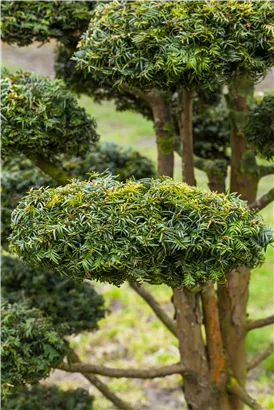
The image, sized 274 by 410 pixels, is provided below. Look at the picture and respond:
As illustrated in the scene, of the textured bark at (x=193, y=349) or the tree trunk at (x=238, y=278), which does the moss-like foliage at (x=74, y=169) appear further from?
the textured bark at (x=193, y=349)

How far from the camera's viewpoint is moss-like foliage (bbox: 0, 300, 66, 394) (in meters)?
2.51

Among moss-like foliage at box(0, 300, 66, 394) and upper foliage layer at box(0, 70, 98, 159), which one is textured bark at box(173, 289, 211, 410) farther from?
upper foliage layer at box(0, 70, 98, 159)

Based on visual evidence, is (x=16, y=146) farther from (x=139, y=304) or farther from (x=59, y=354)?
(x=139, y=304)

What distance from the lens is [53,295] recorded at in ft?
11.0

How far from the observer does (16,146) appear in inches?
96.5

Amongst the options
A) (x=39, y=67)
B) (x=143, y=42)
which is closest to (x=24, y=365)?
(x=143, y=42)

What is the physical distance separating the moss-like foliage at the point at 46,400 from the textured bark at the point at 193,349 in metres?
0.77

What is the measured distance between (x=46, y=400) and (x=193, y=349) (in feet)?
3.60

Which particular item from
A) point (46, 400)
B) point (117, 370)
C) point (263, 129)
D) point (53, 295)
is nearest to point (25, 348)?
point (117, 370)

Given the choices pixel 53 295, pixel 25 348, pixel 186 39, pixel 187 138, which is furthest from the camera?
pixel 53 295

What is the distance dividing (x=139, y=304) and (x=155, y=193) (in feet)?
16.2

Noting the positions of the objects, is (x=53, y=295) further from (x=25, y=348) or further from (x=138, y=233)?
(x=138, y=233)

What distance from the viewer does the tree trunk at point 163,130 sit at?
3.05 m

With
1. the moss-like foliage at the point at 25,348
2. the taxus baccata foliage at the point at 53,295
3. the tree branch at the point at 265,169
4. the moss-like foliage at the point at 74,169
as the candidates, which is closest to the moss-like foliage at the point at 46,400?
the taxus baccata foliage at the point at 53,295
